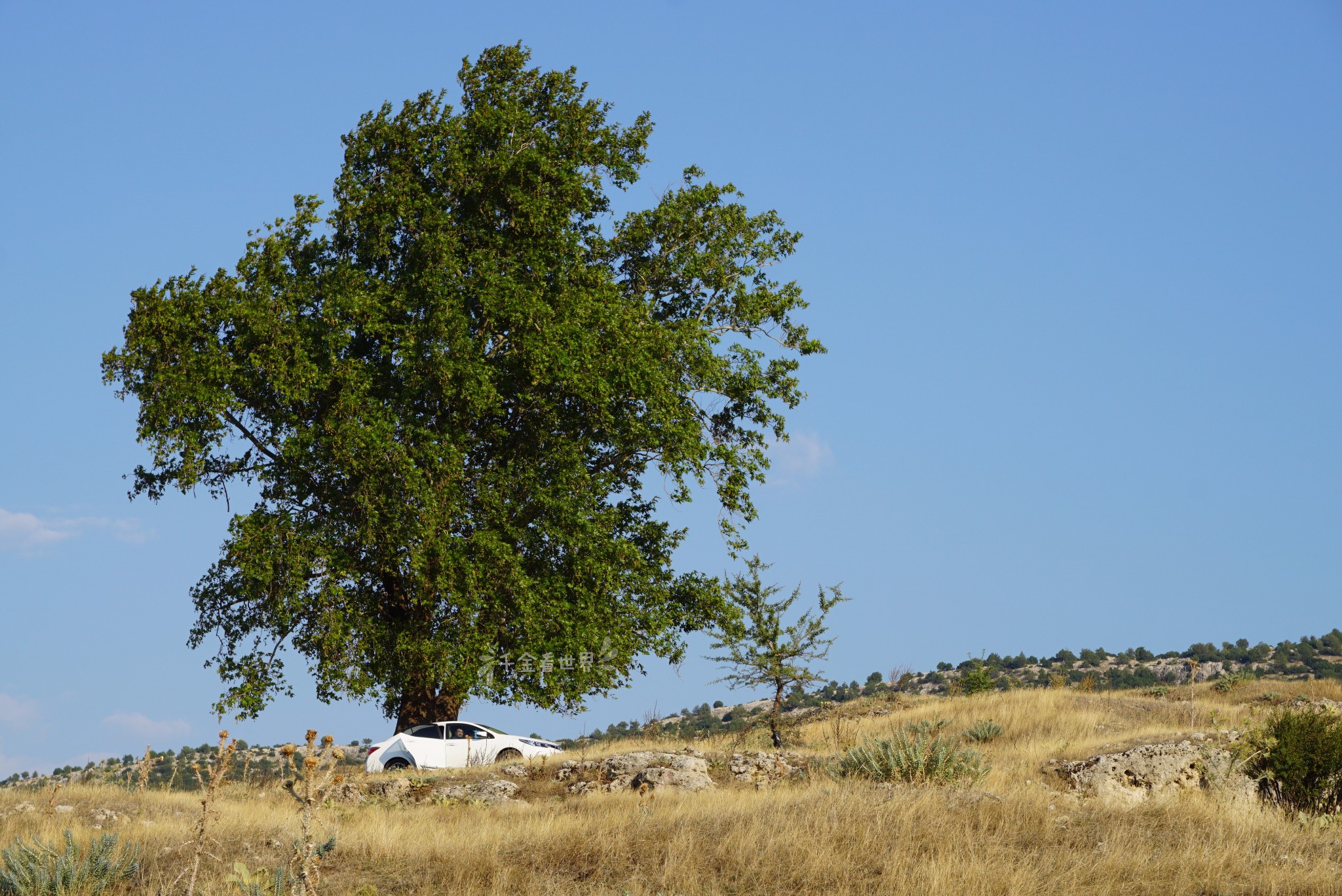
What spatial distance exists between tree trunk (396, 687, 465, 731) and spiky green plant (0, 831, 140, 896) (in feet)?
43.8

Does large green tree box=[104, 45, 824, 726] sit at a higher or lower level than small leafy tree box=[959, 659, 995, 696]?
higher

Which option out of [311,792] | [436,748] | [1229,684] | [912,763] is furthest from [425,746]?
[1229,684]

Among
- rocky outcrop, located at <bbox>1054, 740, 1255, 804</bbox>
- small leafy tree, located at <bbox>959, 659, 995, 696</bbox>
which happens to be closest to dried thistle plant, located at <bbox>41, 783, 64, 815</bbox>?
rocky outcrop, located at <bbox>1054, 740, 1255, 804</bbox>

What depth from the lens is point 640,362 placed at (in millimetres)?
21766

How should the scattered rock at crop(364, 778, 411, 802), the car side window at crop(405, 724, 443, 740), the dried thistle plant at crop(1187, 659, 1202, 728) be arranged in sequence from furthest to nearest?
the car side window at crop(405, 724, 443, 740) → the dried thistle plant at crop(1187, 659, 1202, 728) → the scattered rock at crop(364, 778, 411, 802)

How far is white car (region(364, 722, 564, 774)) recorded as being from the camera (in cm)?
2177

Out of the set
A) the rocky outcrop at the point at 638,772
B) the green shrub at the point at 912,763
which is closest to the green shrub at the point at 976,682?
the rocky outcrop at the point at 638,772

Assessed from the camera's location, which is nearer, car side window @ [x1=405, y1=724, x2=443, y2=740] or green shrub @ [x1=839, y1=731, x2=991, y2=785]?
green shrub @ [x1=839, y1=731, x2=991, y2=785]

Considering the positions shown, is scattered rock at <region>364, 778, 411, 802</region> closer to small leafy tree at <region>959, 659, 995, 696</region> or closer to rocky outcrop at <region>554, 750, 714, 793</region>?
rocky outcrop at <region>554, 750, 714, 793</region>

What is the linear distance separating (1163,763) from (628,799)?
871 centimetres

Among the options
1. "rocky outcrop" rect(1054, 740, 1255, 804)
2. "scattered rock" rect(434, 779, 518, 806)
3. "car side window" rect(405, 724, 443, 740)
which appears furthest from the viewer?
"car side window" rect(405, 724, 443, 740)

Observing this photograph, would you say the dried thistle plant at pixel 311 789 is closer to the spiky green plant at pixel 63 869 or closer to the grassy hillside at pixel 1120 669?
the spiky green plant at pixel 63 869

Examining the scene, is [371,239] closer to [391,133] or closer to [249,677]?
[391,133]

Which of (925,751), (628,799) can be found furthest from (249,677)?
(925,751)
